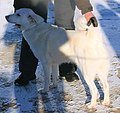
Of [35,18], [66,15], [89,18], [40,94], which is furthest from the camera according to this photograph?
[66,15]

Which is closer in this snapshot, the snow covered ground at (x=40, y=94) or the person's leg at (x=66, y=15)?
the snow covered ground at (x=40, y=94)

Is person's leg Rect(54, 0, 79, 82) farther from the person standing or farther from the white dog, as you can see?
the white dog

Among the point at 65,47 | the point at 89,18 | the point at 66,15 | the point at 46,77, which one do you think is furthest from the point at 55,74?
the point at 89,18

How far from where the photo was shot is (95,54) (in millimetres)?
3596

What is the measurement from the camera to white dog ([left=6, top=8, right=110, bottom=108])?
3.61 metres

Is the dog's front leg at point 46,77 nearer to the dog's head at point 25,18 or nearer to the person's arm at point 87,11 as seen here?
the dog's head at point 25,18

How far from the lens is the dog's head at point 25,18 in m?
4.02

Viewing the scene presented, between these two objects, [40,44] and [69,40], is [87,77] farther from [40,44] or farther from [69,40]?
[40,44]

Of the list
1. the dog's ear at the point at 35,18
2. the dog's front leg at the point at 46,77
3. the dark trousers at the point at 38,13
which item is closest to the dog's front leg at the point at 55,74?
the dog's front leg at the point at 46,77

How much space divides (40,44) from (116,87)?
1.04 meters

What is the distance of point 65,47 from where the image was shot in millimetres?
3803

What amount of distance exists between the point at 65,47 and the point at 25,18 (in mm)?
607

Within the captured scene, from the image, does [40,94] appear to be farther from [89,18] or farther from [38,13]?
[89,18]

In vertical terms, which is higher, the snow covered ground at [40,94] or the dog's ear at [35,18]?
the dog's ear at [35,18]
